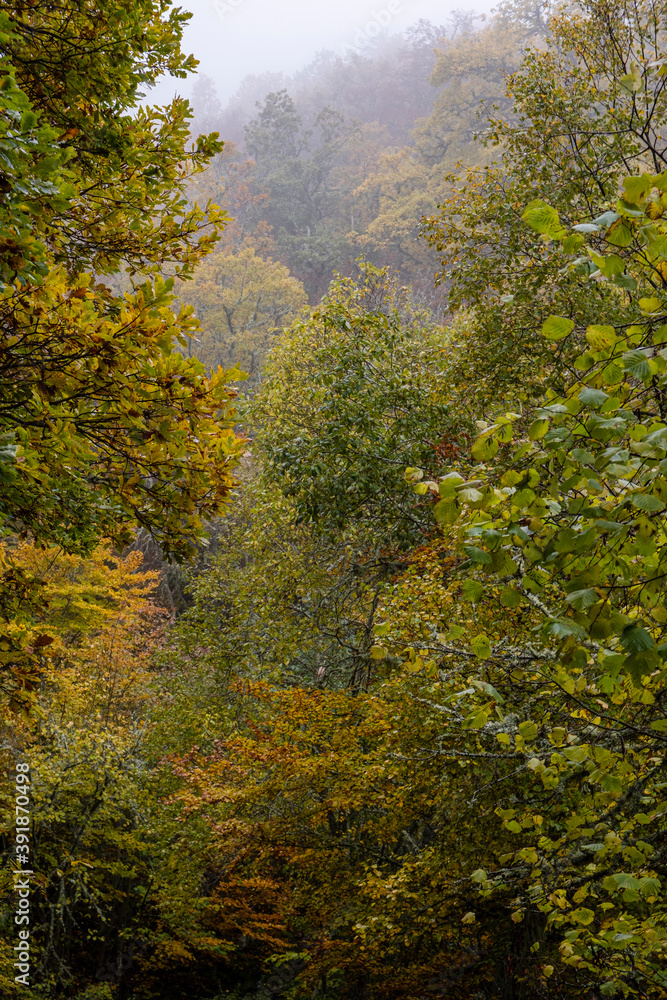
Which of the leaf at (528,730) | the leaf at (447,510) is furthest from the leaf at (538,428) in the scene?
the leaf at (528,730)

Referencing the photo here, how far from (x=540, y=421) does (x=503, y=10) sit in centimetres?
4246

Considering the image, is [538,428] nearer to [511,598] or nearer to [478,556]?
[478,556]

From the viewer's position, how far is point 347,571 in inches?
454

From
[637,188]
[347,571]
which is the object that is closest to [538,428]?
Result: [637,188]

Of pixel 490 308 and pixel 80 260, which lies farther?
pixel 490 308

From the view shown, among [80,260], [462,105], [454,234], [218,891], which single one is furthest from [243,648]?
[462,105]

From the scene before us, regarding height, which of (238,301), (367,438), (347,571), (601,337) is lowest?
(601,337)

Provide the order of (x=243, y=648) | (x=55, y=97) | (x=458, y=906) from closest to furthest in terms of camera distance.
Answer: (x=55, y=97), (x=458, y=906), (x=243, y=648)

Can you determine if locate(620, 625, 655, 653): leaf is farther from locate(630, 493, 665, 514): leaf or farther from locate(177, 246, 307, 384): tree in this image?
locate(177, 246, 307, 384): tree

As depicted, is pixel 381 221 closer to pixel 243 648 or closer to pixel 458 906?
pixel 243 648

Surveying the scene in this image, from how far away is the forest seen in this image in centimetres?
211

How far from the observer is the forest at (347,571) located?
A: 83.0 inches

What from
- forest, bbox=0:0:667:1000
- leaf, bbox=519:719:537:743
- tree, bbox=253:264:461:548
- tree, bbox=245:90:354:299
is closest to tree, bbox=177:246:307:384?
tree, bbox=245:90:354:299

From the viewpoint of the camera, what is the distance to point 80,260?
4125 mm
